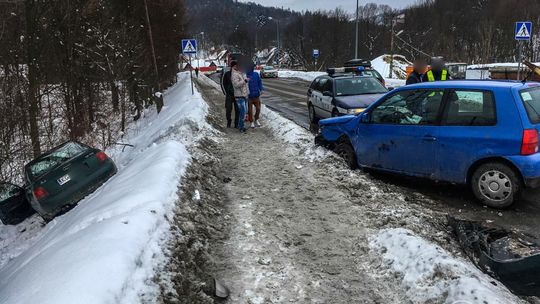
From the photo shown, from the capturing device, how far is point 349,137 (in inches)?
300

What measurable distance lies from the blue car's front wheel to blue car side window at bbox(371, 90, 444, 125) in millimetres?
817

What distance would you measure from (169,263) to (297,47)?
8719cm

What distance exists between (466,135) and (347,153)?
94.2 inches

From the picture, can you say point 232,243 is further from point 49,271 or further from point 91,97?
point 91,97

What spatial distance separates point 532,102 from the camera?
18.1 feet

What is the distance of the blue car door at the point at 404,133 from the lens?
6090 millimetres

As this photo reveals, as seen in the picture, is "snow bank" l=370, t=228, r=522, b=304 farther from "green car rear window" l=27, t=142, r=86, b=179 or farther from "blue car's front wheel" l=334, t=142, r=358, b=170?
"green car rear window" l=27, t=142, r=86, b=179

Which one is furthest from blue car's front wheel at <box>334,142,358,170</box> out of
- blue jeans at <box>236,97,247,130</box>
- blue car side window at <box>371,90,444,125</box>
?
blue jeans at <box>236,97,247,130</box>

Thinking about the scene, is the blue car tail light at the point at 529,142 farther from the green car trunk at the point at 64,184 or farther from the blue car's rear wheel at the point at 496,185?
the green car trunk at the point at 64,184

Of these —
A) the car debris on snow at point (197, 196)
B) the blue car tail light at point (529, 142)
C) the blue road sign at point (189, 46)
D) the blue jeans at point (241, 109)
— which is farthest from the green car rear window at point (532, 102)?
the blue road sign at point (189, 46)

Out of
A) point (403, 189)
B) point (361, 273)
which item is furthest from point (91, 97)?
point (361, 273)

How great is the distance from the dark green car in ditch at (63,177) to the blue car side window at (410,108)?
660 cm

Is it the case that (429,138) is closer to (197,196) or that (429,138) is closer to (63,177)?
(197,196)

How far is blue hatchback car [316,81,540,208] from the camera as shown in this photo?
210 inches
